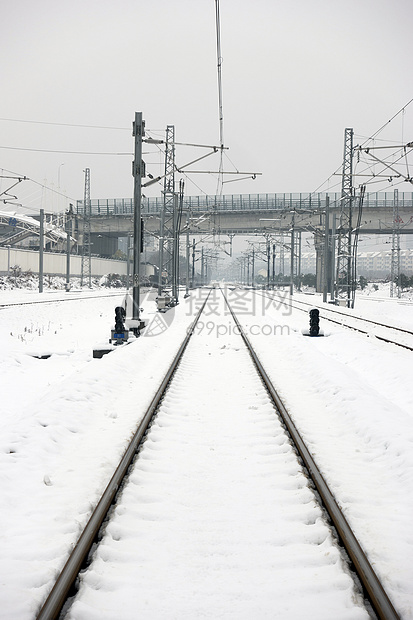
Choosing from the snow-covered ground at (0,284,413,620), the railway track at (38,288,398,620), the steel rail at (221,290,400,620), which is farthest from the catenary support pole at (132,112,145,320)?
the steel rail at (221,290,400,620)

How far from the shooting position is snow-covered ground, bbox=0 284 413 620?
12.7ft

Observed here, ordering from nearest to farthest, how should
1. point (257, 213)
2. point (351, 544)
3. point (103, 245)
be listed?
1. point (351, 544)
2. point (257, 213)
3. point (103, 245)

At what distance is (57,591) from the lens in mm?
3260

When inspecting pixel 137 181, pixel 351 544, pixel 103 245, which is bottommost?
pixel 351 544

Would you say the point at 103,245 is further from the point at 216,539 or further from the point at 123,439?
the point at 216,539

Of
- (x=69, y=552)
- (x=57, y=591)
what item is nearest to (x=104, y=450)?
(x=69, y=552)

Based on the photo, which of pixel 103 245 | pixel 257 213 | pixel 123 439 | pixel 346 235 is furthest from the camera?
pixel 103 245

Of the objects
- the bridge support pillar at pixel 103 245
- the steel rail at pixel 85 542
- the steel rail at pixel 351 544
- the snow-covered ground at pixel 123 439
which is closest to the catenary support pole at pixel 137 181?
the snow-covered ground at pixel 123 439

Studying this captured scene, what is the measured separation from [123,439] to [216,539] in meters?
2.75

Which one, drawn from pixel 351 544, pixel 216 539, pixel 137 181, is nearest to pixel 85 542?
pixel 216 539

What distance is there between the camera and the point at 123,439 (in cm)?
662

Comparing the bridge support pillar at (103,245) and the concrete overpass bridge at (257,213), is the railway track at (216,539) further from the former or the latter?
the bridge support pillar at (103,245)

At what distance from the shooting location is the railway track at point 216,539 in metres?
3.31

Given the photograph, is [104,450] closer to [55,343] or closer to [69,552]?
[69,552]
